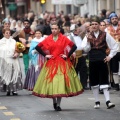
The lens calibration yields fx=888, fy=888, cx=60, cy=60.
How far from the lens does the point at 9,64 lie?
20.5 metres

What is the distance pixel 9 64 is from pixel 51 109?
388cm

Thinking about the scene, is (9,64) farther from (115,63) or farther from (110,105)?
(110,105)

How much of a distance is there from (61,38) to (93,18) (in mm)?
863

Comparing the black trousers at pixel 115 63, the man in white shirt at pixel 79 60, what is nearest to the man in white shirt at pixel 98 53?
the black trousers at pixel 115 63

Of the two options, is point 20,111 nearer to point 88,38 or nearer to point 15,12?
point 88,38

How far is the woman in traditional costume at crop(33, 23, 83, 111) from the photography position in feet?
53.4

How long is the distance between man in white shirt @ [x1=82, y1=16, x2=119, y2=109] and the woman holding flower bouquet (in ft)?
11.8

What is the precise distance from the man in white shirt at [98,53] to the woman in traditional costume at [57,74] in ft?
1.57

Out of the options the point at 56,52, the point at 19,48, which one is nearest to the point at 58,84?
the point at 56,52

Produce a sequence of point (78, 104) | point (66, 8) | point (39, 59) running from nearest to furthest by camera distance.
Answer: point (78, 104)
point (39, 59)
point (66, 8)

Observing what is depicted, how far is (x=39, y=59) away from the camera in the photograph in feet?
67.4

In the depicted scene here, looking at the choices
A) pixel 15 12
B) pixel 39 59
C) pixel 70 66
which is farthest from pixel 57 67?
pixel 15 12

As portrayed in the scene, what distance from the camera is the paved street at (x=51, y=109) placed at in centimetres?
1537

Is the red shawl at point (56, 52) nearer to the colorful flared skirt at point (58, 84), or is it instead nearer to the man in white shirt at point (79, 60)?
the colorful flared skirt at point (58, 84)
